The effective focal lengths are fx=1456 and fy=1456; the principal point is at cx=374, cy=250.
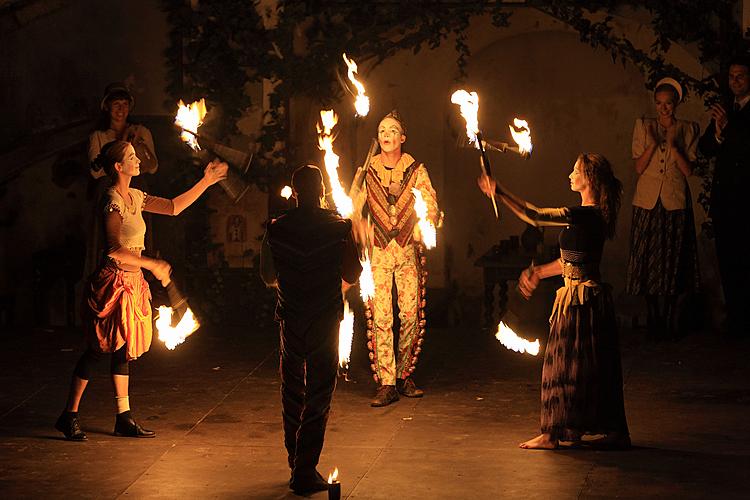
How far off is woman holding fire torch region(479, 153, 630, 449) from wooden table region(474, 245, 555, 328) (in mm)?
3767

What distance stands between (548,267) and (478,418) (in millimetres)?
1324

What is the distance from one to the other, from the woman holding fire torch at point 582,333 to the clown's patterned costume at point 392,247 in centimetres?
142

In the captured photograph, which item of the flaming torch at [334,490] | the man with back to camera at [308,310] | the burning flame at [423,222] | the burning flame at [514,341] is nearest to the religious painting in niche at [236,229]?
the burning flame at [423,222]

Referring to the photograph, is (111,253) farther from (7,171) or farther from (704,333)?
(704,333)

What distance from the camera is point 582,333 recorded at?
8.50m

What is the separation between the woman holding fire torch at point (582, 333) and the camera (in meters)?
8.49

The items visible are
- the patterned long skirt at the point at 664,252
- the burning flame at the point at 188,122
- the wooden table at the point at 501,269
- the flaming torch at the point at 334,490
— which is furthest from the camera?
the wooden table at the point at 501,269

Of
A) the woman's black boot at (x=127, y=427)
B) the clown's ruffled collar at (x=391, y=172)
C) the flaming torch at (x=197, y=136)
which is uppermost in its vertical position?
the flaming torch at (x=197, y=136)

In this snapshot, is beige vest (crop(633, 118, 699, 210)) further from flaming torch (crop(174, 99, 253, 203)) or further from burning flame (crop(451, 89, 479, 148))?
flaming torch (crop(174, 99, 253, 203))

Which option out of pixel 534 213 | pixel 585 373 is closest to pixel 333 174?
pixel 534 213

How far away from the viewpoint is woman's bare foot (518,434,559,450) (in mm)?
8523

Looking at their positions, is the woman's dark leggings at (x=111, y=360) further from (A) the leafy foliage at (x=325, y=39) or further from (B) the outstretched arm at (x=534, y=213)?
(A) the leafy foliage at (x=325, y=39)

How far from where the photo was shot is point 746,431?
350 inches

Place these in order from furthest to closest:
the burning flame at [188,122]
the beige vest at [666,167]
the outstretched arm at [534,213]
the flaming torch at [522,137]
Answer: the beige vest at [666,167]
the burning flame at [188,122]
the outstretched arm at [534,213]
the flaming torch at [522,137]
